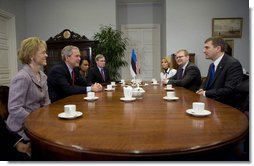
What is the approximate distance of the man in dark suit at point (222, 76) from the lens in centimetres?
235

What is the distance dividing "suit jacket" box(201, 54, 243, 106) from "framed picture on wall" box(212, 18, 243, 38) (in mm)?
3767

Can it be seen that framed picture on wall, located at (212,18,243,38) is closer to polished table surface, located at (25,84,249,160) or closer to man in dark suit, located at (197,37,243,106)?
man in dark suit, located at (197,37,243,106)

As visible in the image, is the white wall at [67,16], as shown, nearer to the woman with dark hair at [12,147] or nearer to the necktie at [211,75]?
the necktie at [211,75]

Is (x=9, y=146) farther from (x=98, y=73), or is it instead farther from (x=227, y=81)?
(x=98, y=73)

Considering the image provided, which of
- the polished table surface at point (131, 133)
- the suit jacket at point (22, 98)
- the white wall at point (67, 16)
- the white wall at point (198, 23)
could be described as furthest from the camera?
the white wall at point (67, 16)

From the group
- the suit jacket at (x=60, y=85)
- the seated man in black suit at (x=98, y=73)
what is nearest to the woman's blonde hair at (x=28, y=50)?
the suit jacket at (x=60, y=85)

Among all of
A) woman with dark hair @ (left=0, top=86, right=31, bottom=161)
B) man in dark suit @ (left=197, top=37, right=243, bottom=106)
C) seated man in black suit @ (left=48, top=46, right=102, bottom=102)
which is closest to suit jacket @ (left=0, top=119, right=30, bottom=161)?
woman with dark hair @ (left=0, top=86, right=31, bottom=161)

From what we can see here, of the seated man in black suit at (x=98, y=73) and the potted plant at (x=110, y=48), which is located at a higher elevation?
the potted plant at (x=110, y=48)

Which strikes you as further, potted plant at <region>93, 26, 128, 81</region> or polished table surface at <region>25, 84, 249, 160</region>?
potted plant at <region>93, 26, 128, 81</region>

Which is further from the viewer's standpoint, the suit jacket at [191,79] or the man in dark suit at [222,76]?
the suit jacket at [191,79]

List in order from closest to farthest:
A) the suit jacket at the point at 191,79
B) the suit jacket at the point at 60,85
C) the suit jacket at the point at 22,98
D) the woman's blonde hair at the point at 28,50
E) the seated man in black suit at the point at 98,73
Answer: the suit jacket at the point at 22,98
the woman's blonde hair at the point at 28,50
the suit jacket at the point at 60,85
the suit jacket at the point at 191,79
the seated man in black suit at the point at 98,73

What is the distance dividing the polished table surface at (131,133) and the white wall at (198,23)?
15.5ft

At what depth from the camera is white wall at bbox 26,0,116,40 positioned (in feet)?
19.9

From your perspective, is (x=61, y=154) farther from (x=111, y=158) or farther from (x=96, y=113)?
(x=96, y=113)
